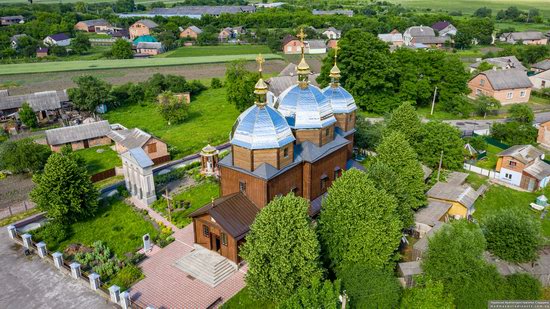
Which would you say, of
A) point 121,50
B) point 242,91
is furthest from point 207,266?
point 121,50

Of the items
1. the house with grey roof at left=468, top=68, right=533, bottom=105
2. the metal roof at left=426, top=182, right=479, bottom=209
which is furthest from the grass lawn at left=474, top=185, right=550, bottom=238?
the house with grey roof at left=468, top=68, right=533, bottom=105

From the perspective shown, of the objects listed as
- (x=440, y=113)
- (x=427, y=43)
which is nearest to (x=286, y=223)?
(x=440, y=113)

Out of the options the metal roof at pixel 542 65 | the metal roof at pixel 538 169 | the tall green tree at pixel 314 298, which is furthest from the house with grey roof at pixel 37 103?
the metal roof at pixel 542 65

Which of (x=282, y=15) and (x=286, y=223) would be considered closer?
(x=286, y=223)

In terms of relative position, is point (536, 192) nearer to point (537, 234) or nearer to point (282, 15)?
point (537, 234)

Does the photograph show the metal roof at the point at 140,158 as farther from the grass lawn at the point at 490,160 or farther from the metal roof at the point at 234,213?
the grass lawn at the point at 490,160

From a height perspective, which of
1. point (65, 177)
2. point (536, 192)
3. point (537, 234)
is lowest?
point (536, 192)
